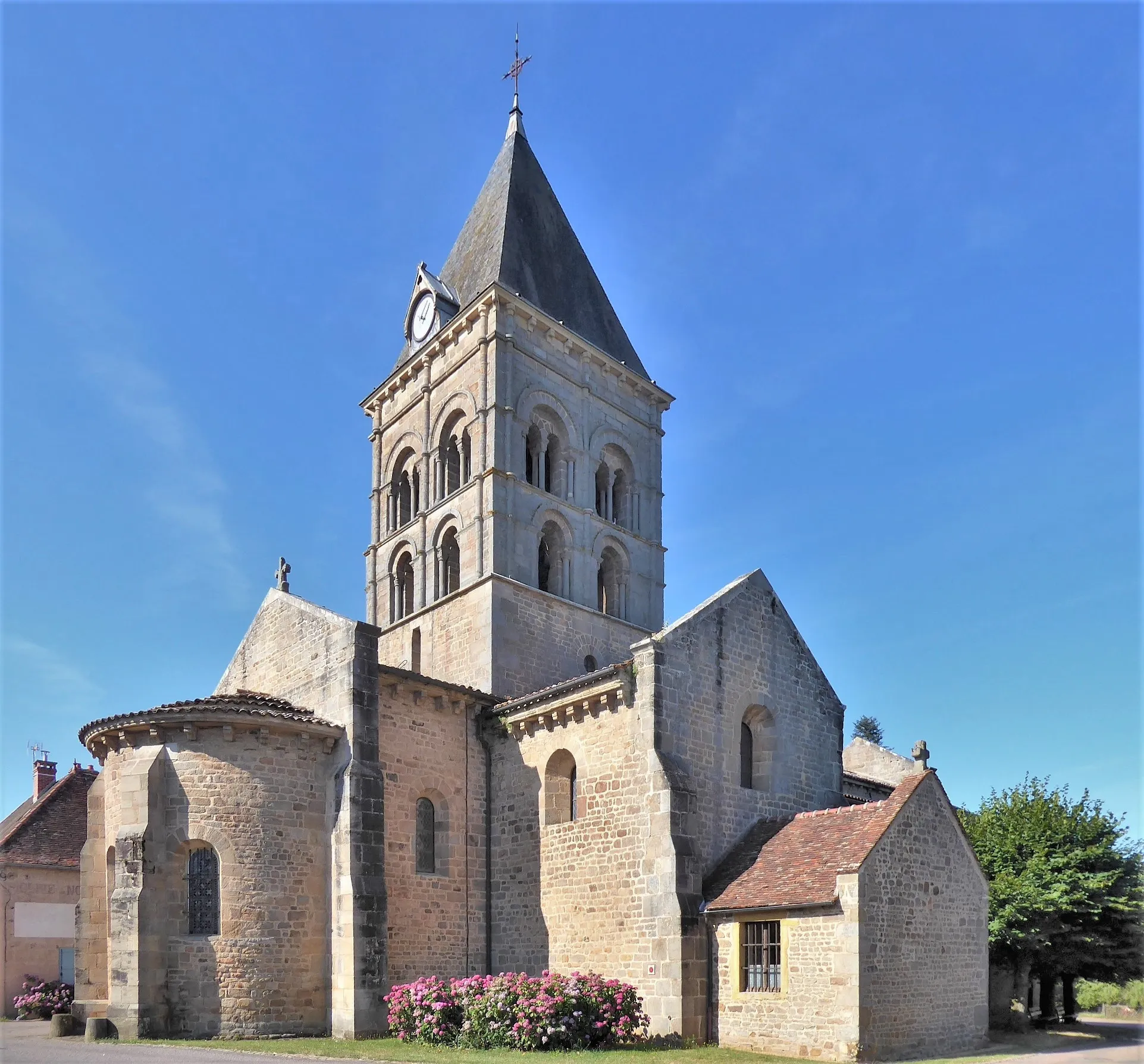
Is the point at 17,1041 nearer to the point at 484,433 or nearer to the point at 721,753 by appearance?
the point at 721,753

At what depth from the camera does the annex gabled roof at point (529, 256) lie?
30.4 m

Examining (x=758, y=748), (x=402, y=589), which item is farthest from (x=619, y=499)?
(x=758, y=748)

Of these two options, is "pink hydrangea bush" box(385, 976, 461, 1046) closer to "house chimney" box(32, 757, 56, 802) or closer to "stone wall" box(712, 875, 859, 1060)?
"stone wall" box(712, 875, 859, 1060)

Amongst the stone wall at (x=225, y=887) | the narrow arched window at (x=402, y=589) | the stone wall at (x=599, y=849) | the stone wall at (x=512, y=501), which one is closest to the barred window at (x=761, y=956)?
the stone wall at (x=599, y=849)

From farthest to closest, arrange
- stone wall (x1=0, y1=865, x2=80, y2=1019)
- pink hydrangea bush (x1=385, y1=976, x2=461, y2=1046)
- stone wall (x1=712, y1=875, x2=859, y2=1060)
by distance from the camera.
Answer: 1. stone wall (x1=0, y1=865, x2=80, y2=1019)
2. pink hydrangea bush (x1=385, y1=976, x2=461, y2=1046)
3. stone wall (x1=712, y1=875, x2=859, y2=1060)

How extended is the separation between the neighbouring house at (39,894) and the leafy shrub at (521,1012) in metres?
13.9

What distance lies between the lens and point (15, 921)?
28094mm

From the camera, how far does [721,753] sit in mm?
20938

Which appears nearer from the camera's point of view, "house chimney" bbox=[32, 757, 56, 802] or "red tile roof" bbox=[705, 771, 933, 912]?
"red tile roof" bbox=[705, 771, 933, 912]

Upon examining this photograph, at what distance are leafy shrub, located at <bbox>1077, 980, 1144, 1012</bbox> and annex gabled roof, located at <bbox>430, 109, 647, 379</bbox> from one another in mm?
23872

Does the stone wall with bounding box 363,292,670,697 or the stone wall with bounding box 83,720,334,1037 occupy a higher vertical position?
the stone wall with bounding box 363,292,670,697

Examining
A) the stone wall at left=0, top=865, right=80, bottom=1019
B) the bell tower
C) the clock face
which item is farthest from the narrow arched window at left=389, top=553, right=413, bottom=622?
the stone wall at left=0, top=865, right=80, bottom=1019

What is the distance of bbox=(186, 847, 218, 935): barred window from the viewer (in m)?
18.8

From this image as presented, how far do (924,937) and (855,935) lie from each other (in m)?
2.66
